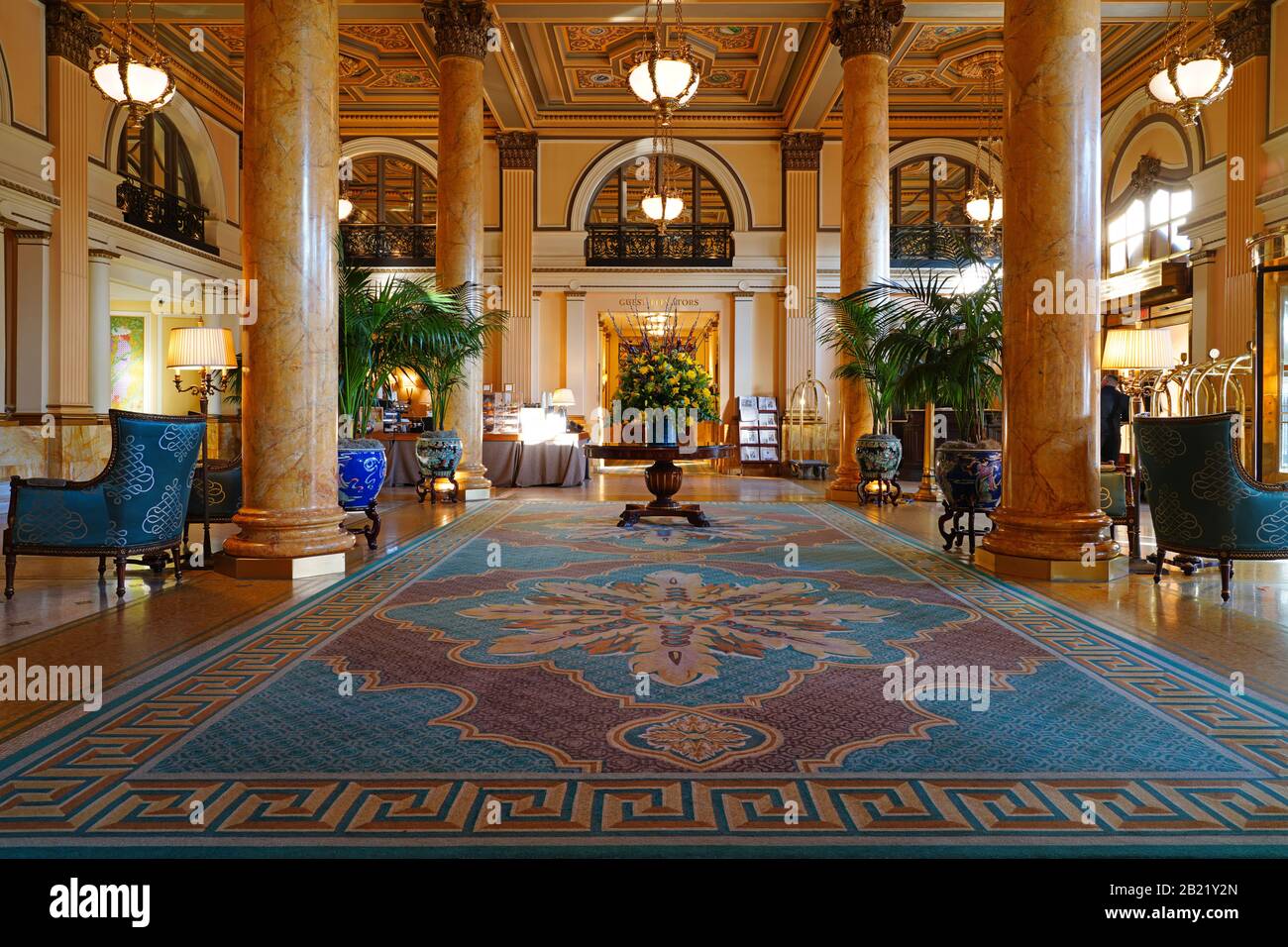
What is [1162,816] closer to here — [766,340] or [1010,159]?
[1010,159]

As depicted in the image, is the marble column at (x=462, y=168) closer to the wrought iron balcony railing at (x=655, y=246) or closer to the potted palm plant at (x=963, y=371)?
the potted palm plant at (x=963, y=371)

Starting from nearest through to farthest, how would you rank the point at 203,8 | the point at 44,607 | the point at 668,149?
the point at 44,607, the point at 203,8, the point at 668,149

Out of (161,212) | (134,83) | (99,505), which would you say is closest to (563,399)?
(161,212)

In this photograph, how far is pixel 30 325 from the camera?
10.6 metres

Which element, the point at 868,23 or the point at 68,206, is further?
the point at 68,206

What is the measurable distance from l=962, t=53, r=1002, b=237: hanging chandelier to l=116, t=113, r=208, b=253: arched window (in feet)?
39.0

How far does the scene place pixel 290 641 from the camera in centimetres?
326

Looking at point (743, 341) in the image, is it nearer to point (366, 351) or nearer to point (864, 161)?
point (864, 161)

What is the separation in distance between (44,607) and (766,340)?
551 inches

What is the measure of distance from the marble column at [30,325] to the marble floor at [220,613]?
6605 mm

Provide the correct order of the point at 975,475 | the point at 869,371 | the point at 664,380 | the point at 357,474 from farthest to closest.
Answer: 1. the point at 869,371
2. the point at 664,380
3. the point at 357,474
4. the point at 975,475

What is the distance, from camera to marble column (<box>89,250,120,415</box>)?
11672mm

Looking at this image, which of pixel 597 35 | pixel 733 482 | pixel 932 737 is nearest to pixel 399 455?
pixel 733 482

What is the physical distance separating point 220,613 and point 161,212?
39.6 ft
